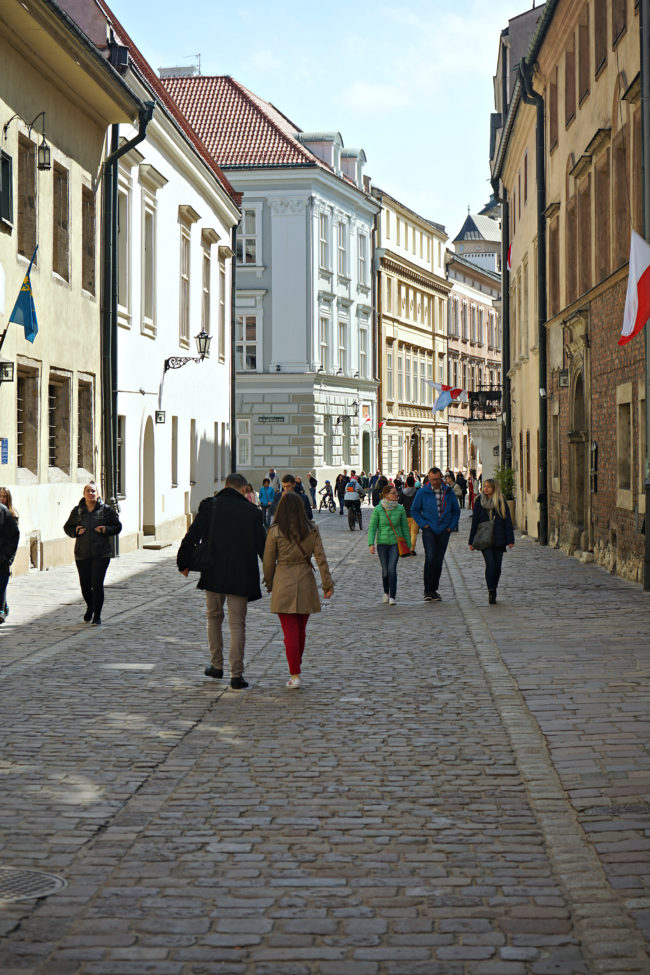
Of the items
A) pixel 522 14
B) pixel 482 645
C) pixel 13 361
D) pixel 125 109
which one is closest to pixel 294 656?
pixel 482 645

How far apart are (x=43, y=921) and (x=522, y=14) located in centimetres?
3725

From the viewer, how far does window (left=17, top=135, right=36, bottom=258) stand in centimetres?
2142

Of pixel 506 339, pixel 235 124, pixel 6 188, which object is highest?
pixel 235 124

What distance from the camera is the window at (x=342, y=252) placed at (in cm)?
6094

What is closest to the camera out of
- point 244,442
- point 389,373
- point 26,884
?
point 26,884

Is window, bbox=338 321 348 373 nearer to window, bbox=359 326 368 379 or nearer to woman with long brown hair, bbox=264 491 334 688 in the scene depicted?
window, bbox=359 326 368 379

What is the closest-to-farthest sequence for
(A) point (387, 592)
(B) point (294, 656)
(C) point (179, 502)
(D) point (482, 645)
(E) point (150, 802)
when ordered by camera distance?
(E) point (150, 802) → (B) point (294, 656) → (D) point (482, 645) → (A) point (387, 592) → (C) point (179, 502)

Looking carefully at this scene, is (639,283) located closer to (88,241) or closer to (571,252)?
(571,252)

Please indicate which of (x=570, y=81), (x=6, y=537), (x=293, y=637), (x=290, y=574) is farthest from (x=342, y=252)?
(x=293, y=637)

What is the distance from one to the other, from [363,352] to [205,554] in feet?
180

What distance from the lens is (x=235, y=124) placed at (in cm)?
5800

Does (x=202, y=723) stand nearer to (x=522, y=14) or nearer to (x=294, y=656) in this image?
(x=294, y=656)

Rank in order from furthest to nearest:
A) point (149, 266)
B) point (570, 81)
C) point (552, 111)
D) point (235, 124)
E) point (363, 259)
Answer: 1. point (363, 259)
2. point (235, 124)
3. point (149, 266)
4. point (552, 111)
5. point (570, 81)

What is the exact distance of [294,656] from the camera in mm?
10781
